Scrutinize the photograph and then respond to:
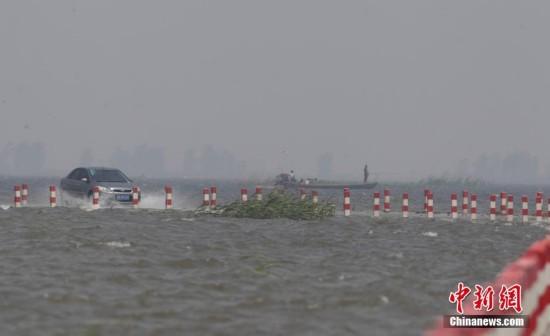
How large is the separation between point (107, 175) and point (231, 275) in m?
20.2

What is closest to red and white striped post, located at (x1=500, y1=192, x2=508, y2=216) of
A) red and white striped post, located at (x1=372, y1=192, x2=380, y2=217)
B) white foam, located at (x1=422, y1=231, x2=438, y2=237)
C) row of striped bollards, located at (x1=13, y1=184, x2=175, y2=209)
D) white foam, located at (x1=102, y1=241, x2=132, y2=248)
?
red and white striped post, located at (x1=372, y1=192, x2=380, y2=217)

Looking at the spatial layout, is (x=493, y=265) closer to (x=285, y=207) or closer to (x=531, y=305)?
(x=531, y=305)

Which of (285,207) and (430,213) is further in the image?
(430,213)

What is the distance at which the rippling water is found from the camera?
1133 cm

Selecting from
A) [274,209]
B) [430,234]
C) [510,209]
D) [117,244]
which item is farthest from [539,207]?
[117,244]

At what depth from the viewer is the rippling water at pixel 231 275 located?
11328 mm

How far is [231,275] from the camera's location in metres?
15.5

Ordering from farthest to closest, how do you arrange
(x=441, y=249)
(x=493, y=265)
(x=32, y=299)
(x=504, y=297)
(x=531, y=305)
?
(x=441, y=249) < (x=493, y=265) < (x=32, y=299) < (x=531, y=305) < (x=504, y=297)

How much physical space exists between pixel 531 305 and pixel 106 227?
16746 millimetres

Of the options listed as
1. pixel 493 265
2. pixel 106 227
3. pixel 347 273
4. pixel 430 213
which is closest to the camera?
pixel 347 273

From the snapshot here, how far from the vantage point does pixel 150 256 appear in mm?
17906

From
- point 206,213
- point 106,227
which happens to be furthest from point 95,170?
point 106,227

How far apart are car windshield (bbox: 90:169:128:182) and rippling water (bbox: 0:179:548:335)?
7.20 m

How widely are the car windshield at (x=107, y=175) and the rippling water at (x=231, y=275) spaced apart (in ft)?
23.6
